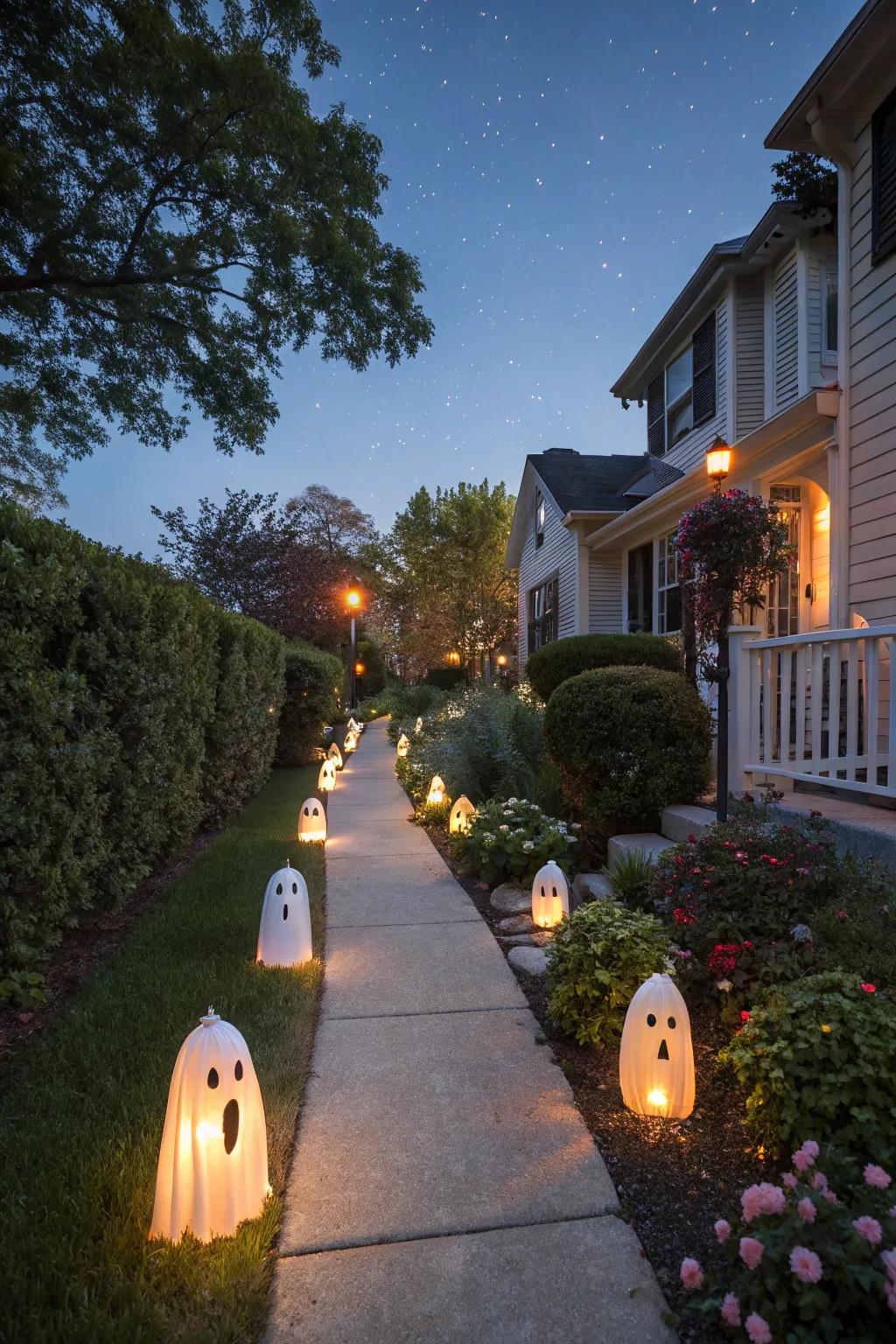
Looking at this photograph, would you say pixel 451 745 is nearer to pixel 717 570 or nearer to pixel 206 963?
pixel 717 570

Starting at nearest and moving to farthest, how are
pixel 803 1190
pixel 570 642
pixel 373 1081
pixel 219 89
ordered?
pixel 803 1190 < pixel 373 1081 < pixel 219 89 < pixel 570 642

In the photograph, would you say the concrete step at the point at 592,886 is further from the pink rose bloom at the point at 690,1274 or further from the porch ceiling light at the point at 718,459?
the porch ceiling light at the point at 718,459

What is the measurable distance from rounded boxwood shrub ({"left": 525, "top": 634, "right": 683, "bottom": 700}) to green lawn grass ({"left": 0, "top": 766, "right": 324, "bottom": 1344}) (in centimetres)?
555

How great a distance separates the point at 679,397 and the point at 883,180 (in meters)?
6.55

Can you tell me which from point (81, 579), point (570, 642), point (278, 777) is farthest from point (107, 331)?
point (81, 579)

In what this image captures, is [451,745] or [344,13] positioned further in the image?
[344,13]

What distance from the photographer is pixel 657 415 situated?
13.0 m

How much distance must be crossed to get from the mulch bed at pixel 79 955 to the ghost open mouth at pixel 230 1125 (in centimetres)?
143

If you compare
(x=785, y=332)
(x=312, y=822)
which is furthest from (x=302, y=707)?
(x=785, y=332)

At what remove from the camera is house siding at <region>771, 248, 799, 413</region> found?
930 cm

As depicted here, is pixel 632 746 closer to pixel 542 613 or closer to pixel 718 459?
pixel 718 459

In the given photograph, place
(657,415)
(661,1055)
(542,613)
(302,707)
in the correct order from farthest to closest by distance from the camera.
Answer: (542,613) < (657,415) < (302,707) < (661,1055)

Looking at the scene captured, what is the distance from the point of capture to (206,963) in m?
3.33

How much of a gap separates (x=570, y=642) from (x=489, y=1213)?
769 cm
